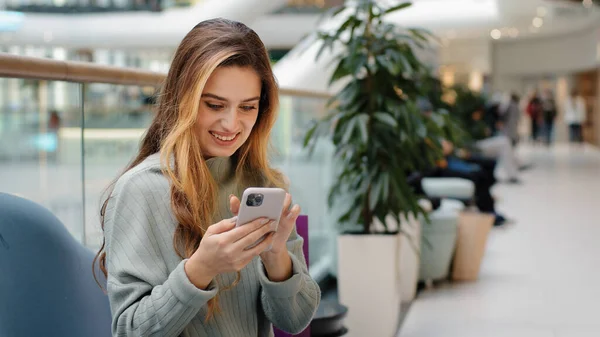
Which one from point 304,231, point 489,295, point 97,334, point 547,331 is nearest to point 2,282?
point 97,334

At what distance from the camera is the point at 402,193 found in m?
4.40

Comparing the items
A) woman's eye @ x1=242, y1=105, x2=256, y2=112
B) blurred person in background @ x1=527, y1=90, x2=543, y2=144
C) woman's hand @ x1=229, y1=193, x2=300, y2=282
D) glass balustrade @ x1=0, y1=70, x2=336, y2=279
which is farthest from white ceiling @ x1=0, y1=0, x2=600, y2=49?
woman's hand @ x1=229, y1=193, x2=300, y2=282

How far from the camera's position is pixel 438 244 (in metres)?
5.70

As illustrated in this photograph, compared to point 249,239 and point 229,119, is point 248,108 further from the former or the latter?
point 249,239

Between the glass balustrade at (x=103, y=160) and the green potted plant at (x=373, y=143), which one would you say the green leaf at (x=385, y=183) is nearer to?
the green potted plant at (x=373, y=143)

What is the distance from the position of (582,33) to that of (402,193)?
2530 centimetres

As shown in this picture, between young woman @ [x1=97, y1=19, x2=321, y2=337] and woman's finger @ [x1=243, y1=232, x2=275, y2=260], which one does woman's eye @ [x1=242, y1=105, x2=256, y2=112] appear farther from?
woman's finger @ [x1=243, y1=232, x2=275, y2=260]

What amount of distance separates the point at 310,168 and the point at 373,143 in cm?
121

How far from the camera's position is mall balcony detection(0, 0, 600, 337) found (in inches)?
74.7

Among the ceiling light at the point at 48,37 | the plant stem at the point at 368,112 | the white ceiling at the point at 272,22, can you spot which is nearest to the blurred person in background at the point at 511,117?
the white ceiling at the point at 272,22

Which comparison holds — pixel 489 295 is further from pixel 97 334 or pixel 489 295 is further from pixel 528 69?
pixel 528 69

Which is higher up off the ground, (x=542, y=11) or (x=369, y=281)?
(x=542, y=11)

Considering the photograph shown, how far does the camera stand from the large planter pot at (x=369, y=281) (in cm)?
422

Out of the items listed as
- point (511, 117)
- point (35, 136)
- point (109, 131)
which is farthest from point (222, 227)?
point (511, 117)
